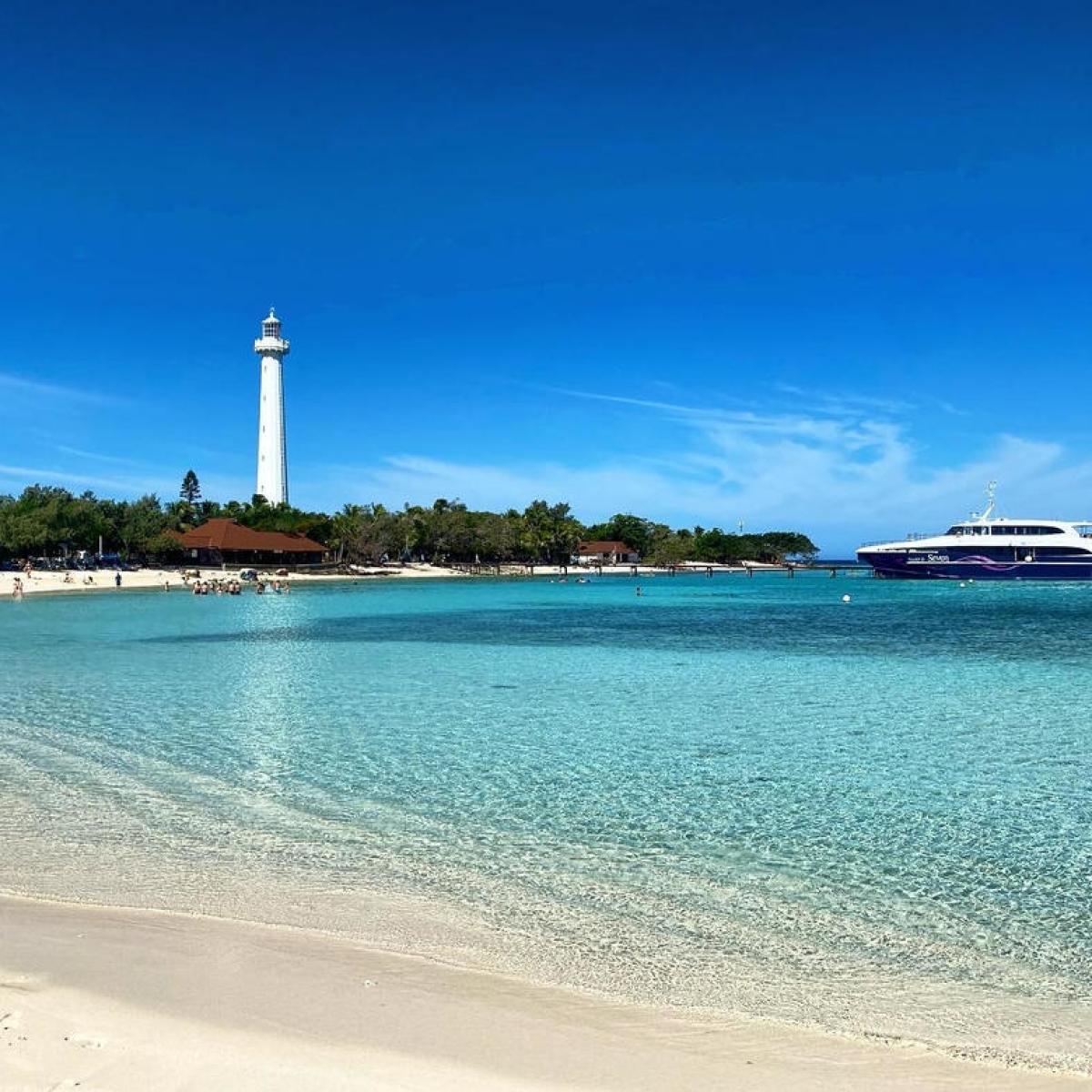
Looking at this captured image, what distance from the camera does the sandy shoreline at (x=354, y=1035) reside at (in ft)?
15.4

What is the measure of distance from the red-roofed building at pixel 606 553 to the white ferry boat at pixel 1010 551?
65.3m

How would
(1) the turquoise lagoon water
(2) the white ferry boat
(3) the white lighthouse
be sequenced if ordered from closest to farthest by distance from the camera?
(1) the turquoise lagoon water < (2) the white ferry boat < (3) the white lighthouse

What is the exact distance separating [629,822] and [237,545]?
3675 inches

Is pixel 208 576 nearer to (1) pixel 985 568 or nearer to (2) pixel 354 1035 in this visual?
(1) pixel 985 568

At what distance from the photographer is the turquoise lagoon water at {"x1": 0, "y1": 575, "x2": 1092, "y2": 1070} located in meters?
6.63

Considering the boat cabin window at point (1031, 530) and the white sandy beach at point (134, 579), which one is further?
the boat cabin window at point (1031, 530)

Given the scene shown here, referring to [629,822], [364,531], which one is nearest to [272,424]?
[364,531]

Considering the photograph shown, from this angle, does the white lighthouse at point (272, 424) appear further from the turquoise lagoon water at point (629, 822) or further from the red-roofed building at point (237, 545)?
the turquoise lagoon water at point (629, 822)

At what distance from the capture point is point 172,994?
5.62 m

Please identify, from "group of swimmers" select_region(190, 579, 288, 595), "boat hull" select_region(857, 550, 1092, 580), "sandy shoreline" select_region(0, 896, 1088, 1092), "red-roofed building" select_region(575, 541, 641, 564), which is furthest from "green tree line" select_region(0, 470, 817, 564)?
"sandy shoreline" select_region(0, 896, 1088, 1092)

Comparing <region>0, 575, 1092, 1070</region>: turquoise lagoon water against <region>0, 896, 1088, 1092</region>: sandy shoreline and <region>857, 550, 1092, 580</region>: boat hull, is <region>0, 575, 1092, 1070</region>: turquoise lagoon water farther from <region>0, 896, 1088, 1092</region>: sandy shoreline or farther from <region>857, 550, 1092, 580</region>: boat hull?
<region>857, 550, 1092, 580</region>: boat hull

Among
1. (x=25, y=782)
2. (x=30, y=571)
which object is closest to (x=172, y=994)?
(x=25, y=782)

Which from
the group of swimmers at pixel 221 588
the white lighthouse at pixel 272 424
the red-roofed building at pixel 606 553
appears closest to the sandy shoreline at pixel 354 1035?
the group of swimmers at pixel 221 588

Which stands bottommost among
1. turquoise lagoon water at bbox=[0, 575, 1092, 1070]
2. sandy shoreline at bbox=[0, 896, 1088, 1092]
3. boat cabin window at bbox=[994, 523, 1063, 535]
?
turquoise lagoon water at bbox=[0, 575, 1092, 1070]
